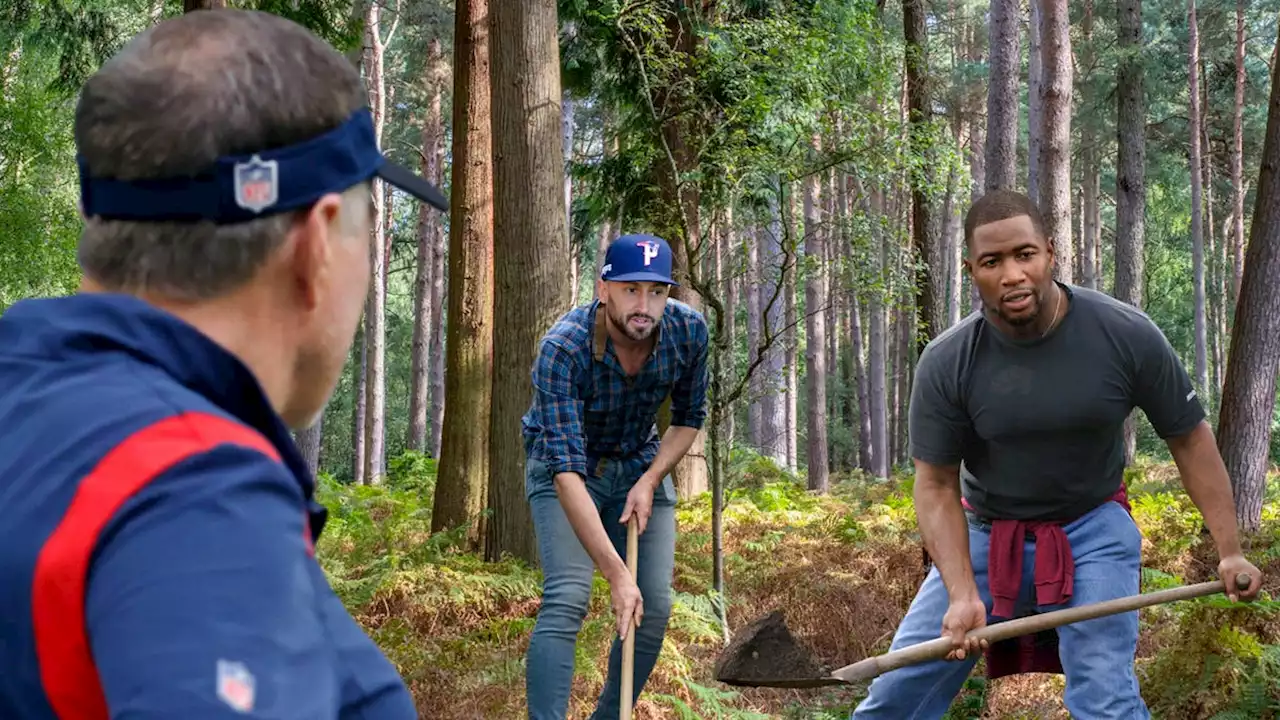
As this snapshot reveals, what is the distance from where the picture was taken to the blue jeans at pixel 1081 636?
4355 millimetres

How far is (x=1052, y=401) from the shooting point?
4.52 meters

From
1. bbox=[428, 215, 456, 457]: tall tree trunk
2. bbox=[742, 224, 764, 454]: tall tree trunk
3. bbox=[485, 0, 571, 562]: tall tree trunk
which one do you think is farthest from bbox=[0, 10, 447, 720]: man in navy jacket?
bbox=[428, 215, 456, 457]: tall tree trunk

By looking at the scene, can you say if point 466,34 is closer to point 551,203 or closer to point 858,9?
point 551,203

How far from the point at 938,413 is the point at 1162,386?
805 millimetres

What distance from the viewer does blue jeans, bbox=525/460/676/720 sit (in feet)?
16.9

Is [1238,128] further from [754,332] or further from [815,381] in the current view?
[754,332]

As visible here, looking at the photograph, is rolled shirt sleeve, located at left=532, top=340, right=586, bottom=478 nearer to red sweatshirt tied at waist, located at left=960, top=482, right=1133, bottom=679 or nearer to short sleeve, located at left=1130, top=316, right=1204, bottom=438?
red sweatshirt tied at waist, located at left=960, top=482, right=1133, bottom=679

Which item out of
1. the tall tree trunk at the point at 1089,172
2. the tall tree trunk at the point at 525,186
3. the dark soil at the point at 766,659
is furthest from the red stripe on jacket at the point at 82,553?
the tall tree trunk at the point at 1089,172

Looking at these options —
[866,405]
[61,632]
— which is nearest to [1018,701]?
[61,632]

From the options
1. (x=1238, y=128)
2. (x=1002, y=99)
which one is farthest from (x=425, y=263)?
(x=1238, y=128)

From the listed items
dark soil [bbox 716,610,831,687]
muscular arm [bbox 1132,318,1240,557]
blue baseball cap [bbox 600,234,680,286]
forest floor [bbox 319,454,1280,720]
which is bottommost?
forest floor [bbox 319,454,1280,720]

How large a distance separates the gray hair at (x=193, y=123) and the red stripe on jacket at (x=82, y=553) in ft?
0.68

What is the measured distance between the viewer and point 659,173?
45.3ft

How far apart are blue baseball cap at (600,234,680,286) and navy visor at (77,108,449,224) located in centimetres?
389
